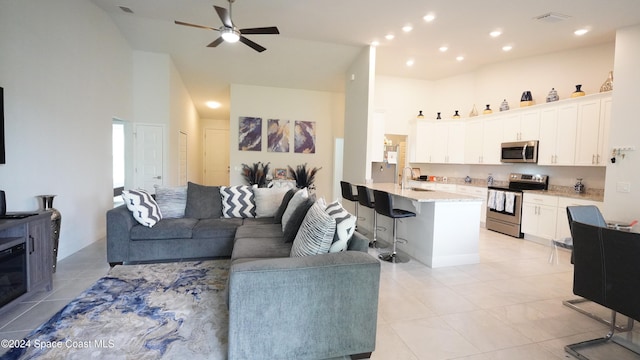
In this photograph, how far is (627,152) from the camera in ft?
11.8

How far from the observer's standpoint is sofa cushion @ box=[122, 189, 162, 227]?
3268 millimetres

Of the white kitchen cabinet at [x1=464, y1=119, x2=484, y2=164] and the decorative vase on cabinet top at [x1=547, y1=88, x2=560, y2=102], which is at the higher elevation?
the decorative vase on cabinet top at [x1=547, y1=88, x2=560, y2=102]

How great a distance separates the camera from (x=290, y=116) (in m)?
7.55

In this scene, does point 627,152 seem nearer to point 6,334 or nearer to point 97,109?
point 6,334

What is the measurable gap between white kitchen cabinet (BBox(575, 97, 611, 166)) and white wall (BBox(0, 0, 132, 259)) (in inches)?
283

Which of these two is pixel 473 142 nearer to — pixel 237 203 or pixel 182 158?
pixel 237 203

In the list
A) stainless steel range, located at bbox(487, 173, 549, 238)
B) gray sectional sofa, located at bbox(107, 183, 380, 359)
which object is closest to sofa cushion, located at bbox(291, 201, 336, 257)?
gray sectional sofa, located at bbox(107, 183, 380, 359)

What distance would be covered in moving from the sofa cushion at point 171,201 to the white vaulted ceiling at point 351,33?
2785 mm

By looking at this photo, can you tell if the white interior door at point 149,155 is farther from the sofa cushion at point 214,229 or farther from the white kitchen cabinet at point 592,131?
the white kitchen cabinet at point 592,131

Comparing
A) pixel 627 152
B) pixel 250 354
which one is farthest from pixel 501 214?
pixel 250 354

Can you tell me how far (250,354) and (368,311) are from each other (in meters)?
0.72

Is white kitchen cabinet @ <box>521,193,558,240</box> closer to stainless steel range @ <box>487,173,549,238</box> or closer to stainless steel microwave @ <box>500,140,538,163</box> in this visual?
stainless steel range @ <box>487,173,549,238</box>

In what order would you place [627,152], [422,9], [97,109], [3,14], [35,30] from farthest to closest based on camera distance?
1. [97,109]
2. [422,9]
3. [627,152]
4. [35,30]
5. [3,14]

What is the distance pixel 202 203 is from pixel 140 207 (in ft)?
2.39
